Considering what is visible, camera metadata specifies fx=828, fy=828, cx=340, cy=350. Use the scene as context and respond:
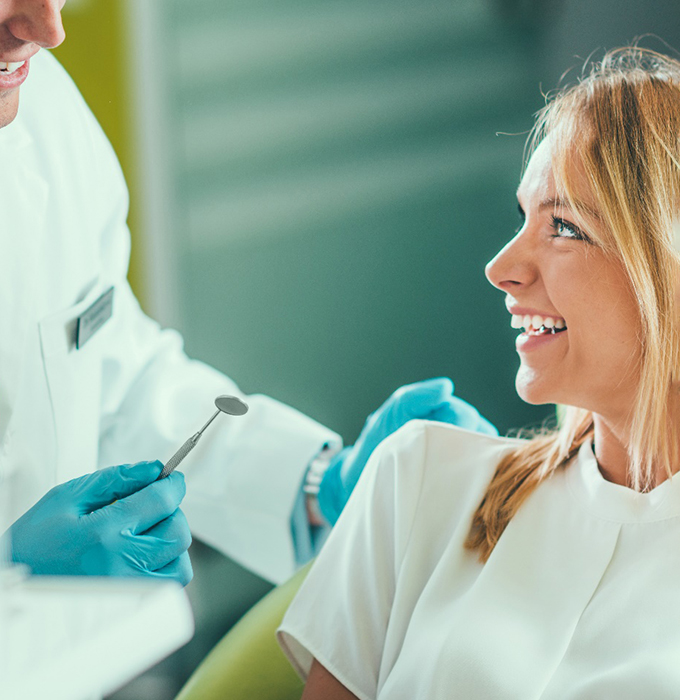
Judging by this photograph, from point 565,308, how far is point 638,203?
0.17 metres

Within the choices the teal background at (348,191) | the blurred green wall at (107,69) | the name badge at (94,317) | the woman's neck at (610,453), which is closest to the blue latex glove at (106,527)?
the name badge at (94,317)

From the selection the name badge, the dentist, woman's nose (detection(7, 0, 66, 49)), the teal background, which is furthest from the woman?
the teal background

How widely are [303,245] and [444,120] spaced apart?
1.76ft

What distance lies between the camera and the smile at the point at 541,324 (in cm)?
118

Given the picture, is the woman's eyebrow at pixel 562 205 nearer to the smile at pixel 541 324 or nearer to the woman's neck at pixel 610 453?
the smile at pixel 541 324

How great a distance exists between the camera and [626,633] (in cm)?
101

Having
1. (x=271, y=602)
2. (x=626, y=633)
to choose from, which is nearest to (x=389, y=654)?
(x=626, y=633)

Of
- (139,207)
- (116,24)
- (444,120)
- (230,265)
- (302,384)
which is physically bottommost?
(302,384)

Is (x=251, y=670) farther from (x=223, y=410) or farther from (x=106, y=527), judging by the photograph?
(x=223, y=410)

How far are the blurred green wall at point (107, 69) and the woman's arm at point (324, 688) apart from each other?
1519 millimetres

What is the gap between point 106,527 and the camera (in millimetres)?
1017

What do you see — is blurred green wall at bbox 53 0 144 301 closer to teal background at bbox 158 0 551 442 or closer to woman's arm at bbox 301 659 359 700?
teal background at bbox 158 0 551 442

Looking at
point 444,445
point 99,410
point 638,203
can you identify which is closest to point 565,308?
point 638,203

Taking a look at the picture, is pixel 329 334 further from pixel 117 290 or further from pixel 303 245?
pixel 117 290
